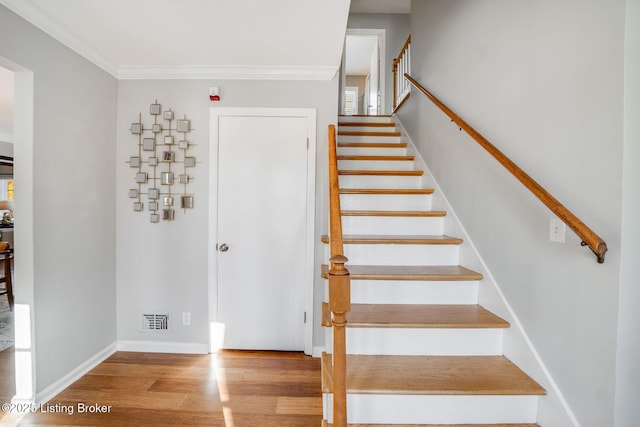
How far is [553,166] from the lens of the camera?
138 centimetres

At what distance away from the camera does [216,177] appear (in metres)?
2.67

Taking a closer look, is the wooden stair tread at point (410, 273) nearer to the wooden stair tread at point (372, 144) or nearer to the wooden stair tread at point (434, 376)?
the wooden stair tread at point (434, 376)

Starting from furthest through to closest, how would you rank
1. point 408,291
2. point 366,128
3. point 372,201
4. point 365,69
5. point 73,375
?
point 365,69
point 366,128
point 372,201
point 73,375
point 408,291

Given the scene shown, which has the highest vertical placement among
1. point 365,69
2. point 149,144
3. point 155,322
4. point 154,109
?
point 365,69

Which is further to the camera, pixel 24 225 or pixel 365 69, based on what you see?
pixel 365 69

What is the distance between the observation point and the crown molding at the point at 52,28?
180 centimetres

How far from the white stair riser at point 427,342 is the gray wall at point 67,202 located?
200 centimetres

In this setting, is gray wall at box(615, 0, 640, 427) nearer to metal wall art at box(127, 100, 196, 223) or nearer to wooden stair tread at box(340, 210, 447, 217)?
wooden stair tread at box(340, 210, 447, 217)

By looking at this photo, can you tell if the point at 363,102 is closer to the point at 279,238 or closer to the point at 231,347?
the point at 279,238

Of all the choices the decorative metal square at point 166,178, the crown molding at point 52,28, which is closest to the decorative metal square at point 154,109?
the crown molding at point 52,28

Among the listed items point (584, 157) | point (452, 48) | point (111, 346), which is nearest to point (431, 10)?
point (452, 48)

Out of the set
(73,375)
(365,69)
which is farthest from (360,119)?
(365,69)

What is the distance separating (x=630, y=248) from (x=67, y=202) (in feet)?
9.99

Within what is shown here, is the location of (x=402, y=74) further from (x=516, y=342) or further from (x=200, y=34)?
(x=516, y=342)
